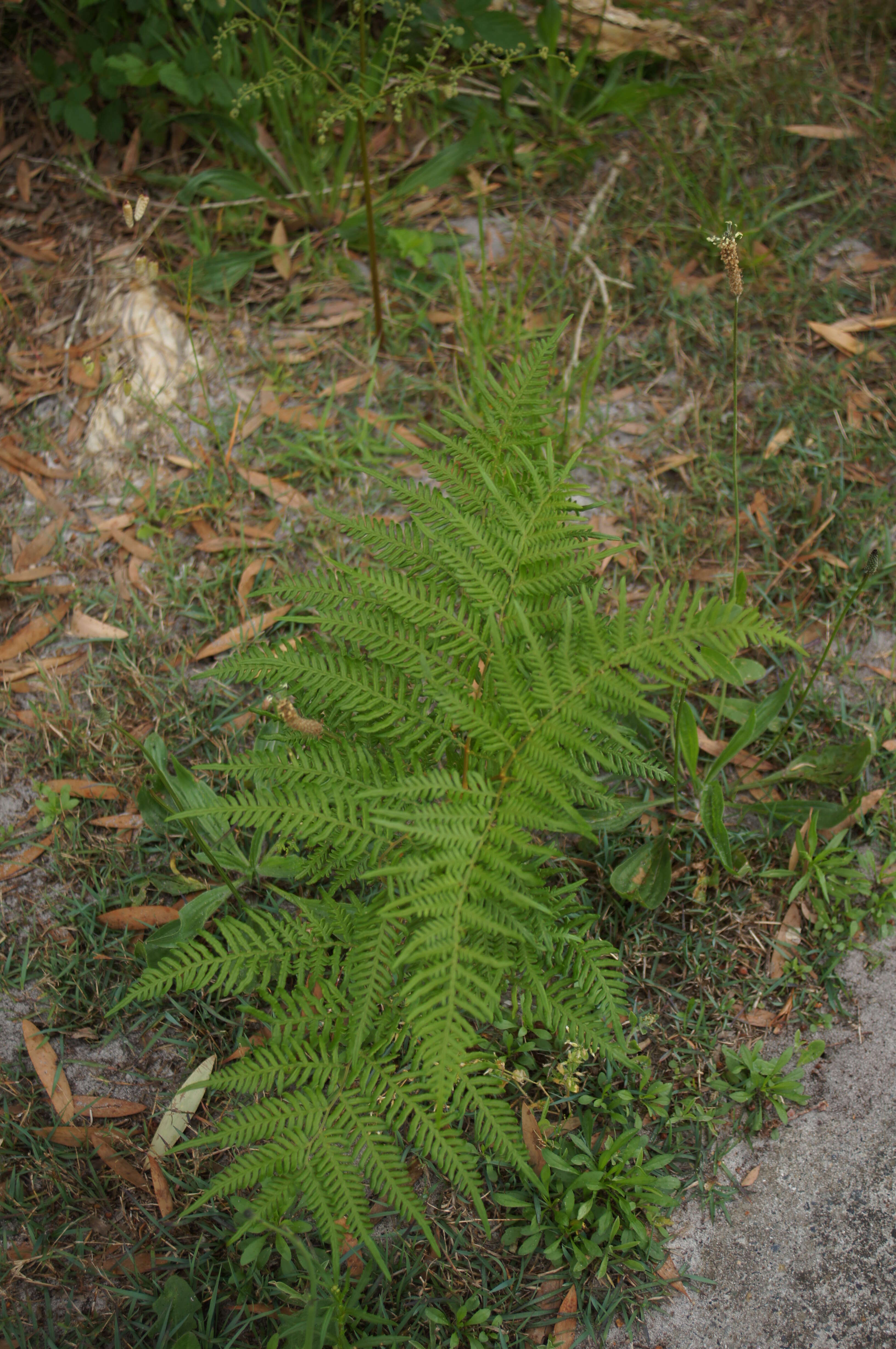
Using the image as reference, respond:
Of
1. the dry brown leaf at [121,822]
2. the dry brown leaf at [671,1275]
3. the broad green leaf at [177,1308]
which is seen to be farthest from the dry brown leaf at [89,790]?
the dry brown leaf at [671,1275]

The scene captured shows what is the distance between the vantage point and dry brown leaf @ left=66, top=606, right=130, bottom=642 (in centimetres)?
261

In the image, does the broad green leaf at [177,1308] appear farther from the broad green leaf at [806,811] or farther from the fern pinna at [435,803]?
the broad green leaf at [806,811]

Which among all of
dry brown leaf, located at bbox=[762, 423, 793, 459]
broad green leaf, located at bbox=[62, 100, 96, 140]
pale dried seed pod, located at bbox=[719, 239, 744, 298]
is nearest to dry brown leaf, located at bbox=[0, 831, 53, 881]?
pale dried seed pod, located at bbox=[719, 239, 744, 298]

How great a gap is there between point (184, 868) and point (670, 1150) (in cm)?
123

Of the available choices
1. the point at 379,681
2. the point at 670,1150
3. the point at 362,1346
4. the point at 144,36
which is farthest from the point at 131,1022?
the point at 144,36

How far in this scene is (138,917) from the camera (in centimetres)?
216

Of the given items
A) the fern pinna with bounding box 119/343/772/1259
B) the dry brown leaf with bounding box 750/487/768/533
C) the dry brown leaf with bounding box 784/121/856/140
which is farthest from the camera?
the dry brown leaf with bounding box 784/121/856/140

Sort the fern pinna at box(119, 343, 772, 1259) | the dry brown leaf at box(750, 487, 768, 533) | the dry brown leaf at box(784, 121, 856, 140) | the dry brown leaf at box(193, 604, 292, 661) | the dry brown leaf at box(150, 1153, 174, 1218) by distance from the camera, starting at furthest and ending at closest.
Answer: the dry brown leaf at box(784, 121, 856, 140), the dry brown leaf at box(750, 487, 768, 533), the dry brown leaf at box(193, 604, 292, 661), the dry brown leaf at box(150, 1153, 174, 1218), the fern pinna at box(119, 343, 772, 1259)

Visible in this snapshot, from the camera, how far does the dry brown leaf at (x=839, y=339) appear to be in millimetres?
2967

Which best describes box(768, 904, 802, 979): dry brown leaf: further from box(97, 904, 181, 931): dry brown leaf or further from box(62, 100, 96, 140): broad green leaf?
box(62, 100, 96, 140): broad green leaf

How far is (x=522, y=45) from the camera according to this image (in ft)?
7.93

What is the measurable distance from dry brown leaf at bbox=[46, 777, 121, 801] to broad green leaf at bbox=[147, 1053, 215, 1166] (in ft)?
2.37

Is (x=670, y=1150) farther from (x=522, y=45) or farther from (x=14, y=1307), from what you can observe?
(x=522, y=45)

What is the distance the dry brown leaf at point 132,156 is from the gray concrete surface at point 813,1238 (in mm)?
3487
